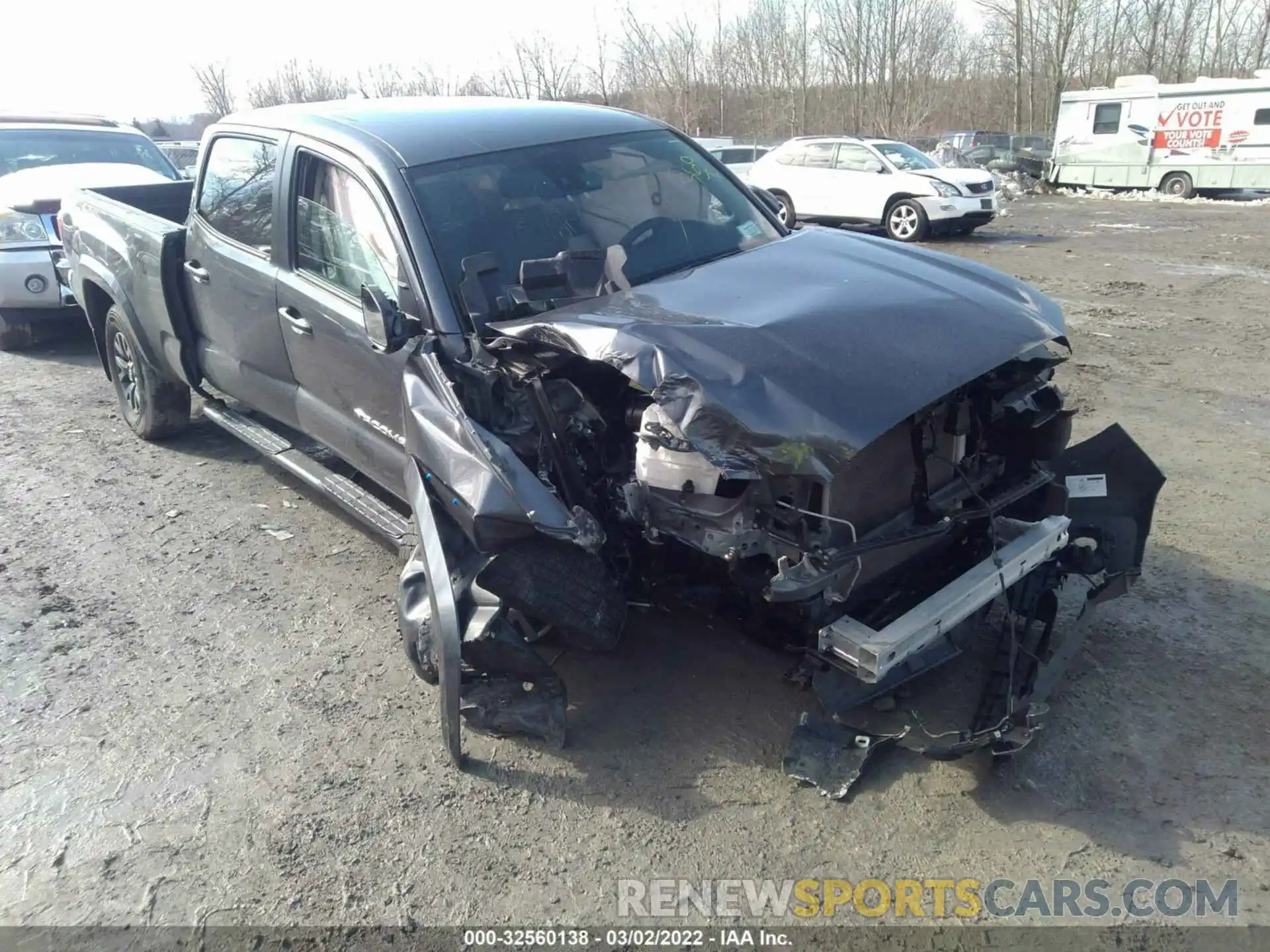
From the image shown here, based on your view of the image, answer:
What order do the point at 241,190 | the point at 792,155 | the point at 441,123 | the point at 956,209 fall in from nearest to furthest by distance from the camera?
the point at 441,123, the point at 241,190, the point at 956,209, the point at 792,155

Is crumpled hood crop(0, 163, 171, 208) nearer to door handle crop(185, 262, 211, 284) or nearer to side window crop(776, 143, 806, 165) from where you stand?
door handle crop(185, 262, 211, 284)

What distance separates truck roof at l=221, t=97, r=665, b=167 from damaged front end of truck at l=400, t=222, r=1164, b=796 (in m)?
0.72

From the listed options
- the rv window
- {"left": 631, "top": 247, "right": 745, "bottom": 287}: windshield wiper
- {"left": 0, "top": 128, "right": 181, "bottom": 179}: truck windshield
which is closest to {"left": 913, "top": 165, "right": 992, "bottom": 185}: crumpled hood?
the rv window

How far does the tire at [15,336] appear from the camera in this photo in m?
8.35

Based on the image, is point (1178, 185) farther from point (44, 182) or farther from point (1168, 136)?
point (44, 182)

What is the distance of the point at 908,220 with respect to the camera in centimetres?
1512

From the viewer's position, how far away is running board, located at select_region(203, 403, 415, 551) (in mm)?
3791

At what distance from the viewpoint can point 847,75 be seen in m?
38.5

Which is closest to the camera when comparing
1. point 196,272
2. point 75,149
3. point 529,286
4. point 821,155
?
point 529,286

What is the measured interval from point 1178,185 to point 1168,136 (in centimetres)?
115

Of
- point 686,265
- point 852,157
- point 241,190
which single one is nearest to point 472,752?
point 686,265

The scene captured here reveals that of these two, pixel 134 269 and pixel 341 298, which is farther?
pixel 134 269

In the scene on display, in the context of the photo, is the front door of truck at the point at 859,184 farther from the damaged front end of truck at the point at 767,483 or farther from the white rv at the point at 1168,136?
the damaged front end of truck at the point at 767,483

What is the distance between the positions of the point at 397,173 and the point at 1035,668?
2.95m
